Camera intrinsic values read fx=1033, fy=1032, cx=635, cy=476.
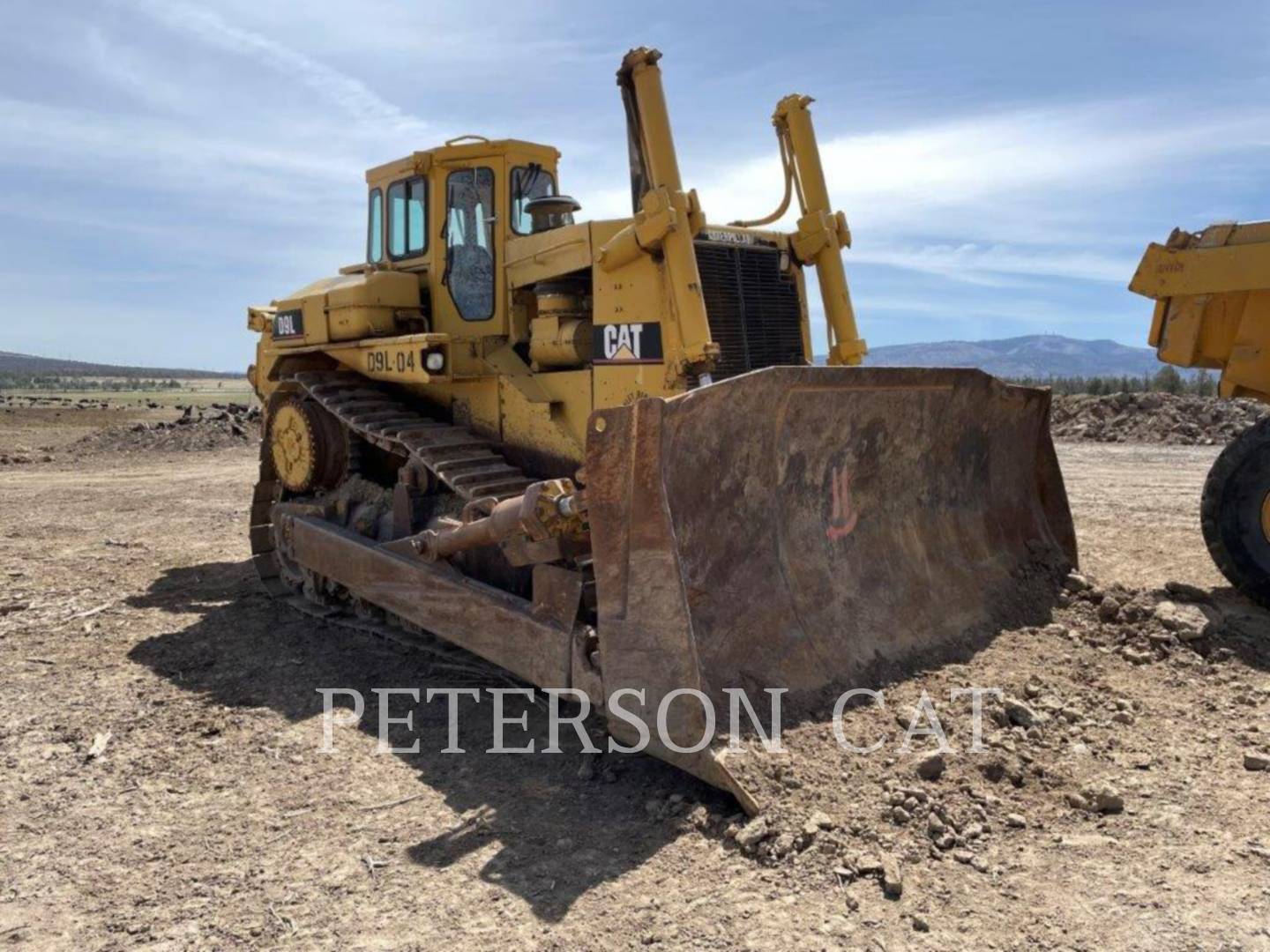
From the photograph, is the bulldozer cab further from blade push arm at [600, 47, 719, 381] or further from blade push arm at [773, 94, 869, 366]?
blade push arm at [773, 94, 869, 366]

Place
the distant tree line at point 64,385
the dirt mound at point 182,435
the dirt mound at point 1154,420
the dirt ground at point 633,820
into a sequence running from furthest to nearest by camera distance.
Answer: the distant tree line at point 64,385, the dirt mound at point 182,435, the dirt mound at point 1154,420, the dirt ground at point 633,820

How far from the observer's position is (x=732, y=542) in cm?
418

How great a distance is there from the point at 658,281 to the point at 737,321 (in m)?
0.67

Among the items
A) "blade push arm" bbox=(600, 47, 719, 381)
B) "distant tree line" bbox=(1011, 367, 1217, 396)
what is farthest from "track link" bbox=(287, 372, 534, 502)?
"distant tree line" bbox=(1011, 367, 1217, 396)

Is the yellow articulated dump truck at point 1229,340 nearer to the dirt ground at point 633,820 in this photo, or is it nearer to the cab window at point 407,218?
the dirt ground at point 633,820

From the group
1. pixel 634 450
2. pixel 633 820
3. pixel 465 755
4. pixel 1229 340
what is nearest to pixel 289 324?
pixel 465 755

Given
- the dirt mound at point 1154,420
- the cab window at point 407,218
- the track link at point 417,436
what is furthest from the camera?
the dirt mound at point 1154,420

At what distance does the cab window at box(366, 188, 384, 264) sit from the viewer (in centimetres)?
720

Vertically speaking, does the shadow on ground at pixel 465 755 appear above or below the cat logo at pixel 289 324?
below

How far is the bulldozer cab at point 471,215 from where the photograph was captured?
6.52m

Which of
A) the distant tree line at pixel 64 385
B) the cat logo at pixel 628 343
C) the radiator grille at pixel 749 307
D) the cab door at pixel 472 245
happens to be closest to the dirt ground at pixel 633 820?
the cat logo at pixel 628 343

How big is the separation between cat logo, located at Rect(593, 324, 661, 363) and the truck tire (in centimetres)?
323

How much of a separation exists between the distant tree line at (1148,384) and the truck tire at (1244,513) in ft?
56.9

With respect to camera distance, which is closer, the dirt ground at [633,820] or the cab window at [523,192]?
the dirt ground at [633,820]
